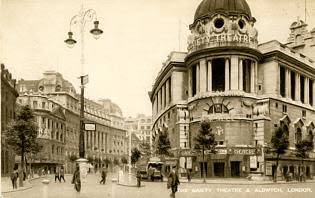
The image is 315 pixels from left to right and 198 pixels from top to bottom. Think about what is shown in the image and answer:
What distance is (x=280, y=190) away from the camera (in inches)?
769

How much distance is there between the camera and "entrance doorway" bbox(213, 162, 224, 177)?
35306 mm

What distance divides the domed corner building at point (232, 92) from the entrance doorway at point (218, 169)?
2.4 inches

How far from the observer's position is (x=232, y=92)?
115 ft

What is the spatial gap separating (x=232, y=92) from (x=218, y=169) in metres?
6.02

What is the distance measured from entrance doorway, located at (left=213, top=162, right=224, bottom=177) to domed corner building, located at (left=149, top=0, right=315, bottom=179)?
2.4 inches

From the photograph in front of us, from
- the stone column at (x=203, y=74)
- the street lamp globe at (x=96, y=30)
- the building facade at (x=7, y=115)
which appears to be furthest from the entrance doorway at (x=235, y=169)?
the street lamp globe at (x=96, y=30)

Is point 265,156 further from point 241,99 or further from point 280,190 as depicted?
point 280,190

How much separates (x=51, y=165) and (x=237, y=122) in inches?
1383

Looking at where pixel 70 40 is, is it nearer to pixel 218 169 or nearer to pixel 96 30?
pixel 96 30

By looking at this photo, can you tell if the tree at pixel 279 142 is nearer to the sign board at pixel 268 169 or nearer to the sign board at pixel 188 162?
the sign board at pixel 268 169

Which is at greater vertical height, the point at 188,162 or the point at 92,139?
the point at 92,139

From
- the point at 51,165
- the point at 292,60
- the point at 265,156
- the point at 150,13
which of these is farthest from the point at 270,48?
the point at 51,165

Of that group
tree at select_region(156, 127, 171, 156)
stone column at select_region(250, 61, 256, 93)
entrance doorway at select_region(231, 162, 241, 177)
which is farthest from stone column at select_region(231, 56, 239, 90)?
tree at select_region(156, 127, 171, 156)

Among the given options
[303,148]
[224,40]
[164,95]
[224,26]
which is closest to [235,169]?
[303,148]
